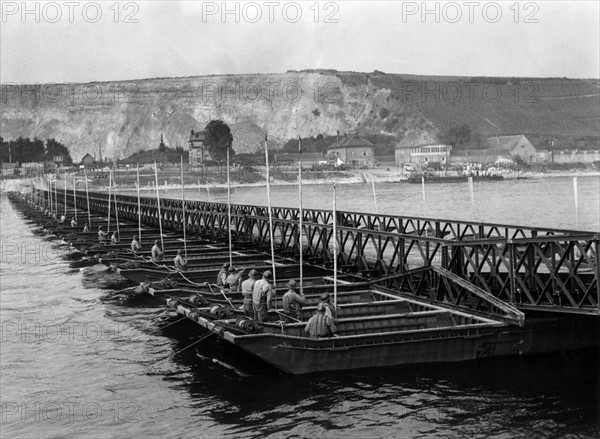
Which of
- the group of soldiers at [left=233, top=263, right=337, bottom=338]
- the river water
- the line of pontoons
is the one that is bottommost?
the river water

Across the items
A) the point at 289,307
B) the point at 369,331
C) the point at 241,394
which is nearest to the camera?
the point at 241,394

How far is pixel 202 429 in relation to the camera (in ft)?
72.0

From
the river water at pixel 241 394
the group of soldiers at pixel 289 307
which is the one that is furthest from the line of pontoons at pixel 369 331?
the river water at pixel 241 394

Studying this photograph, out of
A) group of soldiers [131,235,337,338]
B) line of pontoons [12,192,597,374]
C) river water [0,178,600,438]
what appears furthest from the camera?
group of soldiers [131,235,337,338]

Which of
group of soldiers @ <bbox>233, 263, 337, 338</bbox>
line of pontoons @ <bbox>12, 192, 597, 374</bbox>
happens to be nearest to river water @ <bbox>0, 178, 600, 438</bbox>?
line of pontoons @ <bbox>12, 192, 597, 374</bbox>

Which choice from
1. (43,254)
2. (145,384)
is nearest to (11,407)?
(145,384)

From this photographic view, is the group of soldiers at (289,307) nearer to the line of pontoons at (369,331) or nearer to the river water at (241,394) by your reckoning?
the line of pontoons at (369,331)

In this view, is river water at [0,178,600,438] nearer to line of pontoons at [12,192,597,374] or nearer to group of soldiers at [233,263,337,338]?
line of pontoons at [12,192,597,374]

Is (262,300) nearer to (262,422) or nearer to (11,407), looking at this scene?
(262,422)

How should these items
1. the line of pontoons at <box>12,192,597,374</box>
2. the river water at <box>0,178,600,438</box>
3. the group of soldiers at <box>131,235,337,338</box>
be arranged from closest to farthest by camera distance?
the river water at <box>0,178,600,438</box>
the line of pontoons at <box>12,192,597,374</box>
the group of soldiers at <box>131,235,337,338</box>

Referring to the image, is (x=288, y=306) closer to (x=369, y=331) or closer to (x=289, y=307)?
(x=289, y=307)

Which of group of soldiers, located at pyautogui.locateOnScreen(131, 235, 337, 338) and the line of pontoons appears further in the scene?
group of soldiers, located at pyautogui.locateOnScreen(131, 235, 337, 338)

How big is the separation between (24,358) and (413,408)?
583 inches

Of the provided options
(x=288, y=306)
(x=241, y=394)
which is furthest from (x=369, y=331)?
(x=241, y=394)
